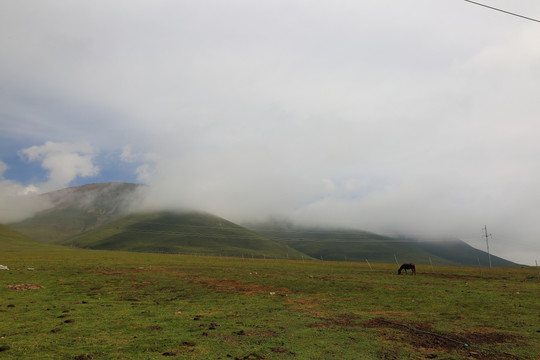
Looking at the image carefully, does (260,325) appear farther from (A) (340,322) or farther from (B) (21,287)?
(B) (21,287)

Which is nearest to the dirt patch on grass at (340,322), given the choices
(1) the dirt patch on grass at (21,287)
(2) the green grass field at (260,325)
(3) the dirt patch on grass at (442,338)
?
(2) the green grass field at (260,325)

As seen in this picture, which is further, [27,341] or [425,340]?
[425,340]

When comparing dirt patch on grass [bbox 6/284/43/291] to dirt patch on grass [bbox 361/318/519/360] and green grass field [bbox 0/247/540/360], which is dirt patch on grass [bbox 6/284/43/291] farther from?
dirt patch on grass [bbox 361/318/519/360]

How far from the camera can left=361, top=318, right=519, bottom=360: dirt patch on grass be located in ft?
44.2

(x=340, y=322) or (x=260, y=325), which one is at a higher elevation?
(x=260, y=325)

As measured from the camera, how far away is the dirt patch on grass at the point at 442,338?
13477 mm

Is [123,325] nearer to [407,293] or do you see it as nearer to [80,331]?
[80,331]

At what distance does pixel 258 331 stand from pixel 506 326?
14.8m

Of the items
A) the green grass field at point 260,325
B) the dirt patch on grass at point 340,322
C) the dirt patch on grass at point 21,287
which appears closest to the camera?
the green grass field at point 260,325

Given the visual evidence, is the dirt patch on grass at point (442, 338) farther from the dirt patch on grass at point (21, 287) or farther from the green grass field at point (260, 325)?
the dirt patch on grass at point (21, 287)

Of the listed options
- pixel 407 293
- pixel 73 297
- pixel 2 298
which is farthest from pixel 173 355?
pixel 407 293

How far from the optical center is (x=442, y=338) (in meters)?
15.4

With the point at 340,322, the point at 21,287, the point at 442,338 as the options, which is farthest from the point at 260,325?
the point at 21,287

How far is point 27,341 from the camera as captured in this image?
1373cm
